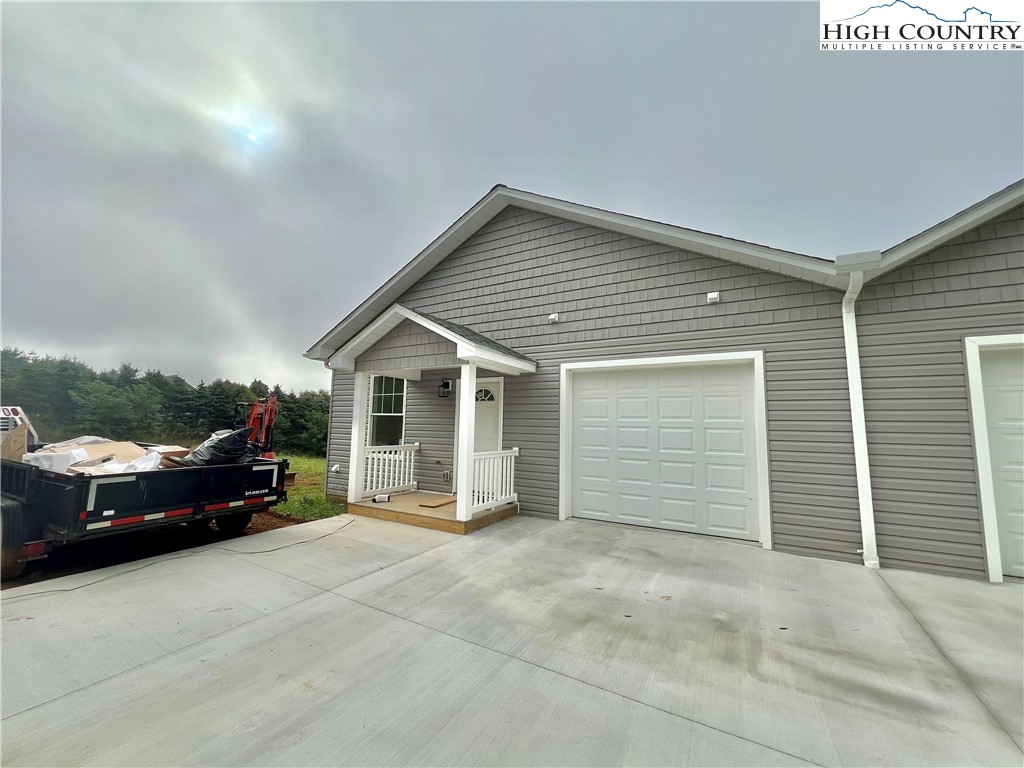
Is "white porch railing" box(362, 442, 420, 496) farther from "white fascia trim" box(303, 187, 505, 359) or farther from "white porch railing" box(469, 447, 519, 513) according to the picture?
"white fascia trim" box(303, 187, 505, 359)

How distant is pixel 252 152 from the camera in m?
9.38

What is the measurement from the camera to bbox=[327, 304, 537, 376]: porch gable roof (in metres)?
5.20

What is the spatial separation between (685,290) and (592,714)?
512cm

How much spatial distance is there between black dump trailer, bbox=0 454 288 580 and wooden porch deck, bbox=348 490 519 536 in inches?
76.3

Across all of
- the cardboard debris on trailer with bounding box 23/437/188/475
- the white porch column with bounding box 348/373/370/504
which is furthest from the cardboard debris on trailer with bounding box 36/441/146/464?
the white porch column with bounding box 348/373/370/504

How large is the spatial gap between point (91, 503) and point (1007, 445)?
9.01 meters

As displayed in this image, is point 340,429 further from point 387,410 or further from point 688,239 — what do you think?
point 688,239

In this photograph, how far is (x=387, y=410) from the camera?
26.0 ft

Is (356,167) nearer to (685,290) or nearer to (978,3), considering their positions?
(685,290)

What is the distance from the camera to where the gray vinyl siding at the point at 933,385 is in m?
3.95

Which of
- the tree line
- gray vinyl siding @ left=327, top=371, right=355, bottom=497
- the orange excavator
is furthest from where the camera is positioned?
the tree line

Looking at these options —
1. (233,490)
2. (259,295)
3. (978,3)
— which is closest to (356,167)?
(259,295)

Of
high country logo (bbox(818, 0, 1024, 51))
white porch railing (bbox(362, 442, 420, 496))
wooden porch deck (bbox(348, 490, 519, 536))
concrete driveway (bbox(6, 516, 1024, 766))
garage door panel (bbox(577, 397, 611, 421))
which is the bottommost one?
concrete driveway (bbox(6, 516, 1024, 766))

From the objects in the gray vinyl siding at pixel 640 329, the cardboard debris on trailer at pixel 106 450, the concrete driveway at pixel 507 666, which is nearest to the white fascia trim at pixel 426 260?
the gray vinyl siding at pixel 640 329
